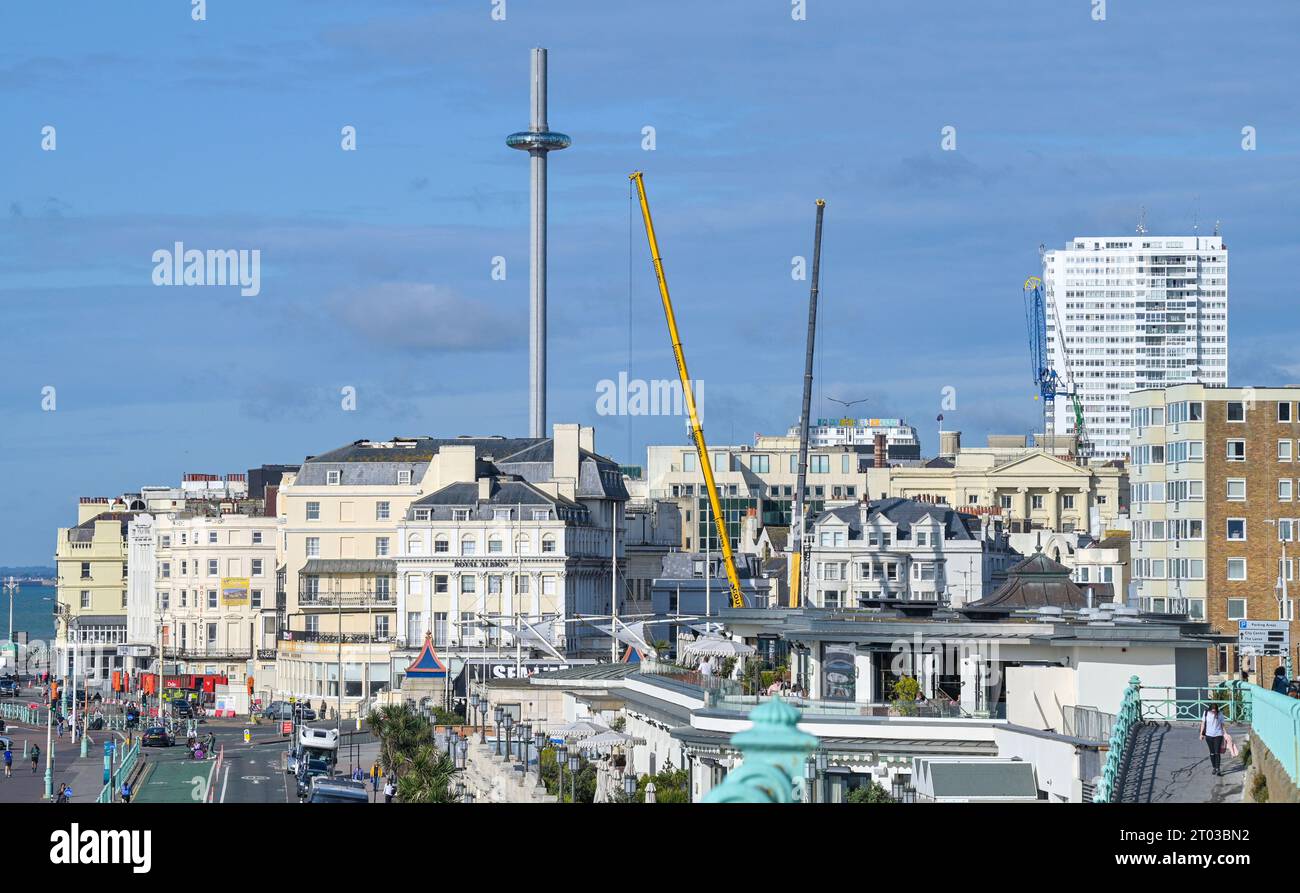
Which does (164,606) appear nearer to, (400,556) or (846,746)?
(400,556)

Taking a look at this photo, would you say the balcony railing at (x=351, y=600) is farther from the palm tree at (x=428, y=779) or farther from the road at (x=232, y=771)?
the palm tree at (x=428, y=779)

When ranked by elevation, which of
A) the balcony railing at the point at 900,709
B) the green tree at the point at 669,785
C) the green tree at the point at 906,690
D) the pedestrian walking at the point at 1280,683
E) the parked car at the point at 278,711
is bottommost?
the parked car at the point at 278,711

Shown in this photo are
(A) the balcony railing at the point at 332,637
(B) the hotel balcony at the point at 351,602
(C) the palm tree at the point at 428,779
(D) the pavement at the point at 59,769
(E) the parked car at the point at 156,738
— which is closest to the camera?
(C) the palm tree at the point at 428,779

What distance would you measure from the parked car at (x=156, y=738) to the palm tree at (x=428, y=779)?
1898 inches

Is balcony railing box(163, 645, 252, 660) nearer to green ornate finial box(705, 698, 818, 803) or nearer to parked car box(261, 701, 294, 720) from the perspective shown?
parked car box(261, 701, 294, 720)

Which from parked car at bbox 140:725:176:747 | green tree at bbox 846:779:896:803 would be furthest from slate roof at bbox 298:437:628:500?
green tree at bbox 846:779:896:803

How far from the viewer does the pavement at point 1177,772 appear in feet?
102

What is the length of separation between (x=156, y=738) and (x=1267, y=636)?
55.8 meters

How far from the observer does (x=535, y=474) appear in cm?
14562

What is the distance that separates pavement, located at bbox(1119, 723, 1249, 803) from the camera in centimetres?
3117

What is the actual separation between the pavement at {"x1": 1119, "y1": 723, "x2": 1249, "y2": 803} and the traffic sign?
3723cm

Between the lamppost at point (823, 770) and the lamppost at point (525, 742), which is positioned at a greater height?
the lamppost at point (823, 770)

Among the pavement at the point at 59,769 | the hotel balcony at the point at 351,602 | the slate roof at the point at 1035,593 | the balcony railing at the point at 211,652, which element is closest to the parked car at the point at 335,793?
the pavement at the point at 59,769
